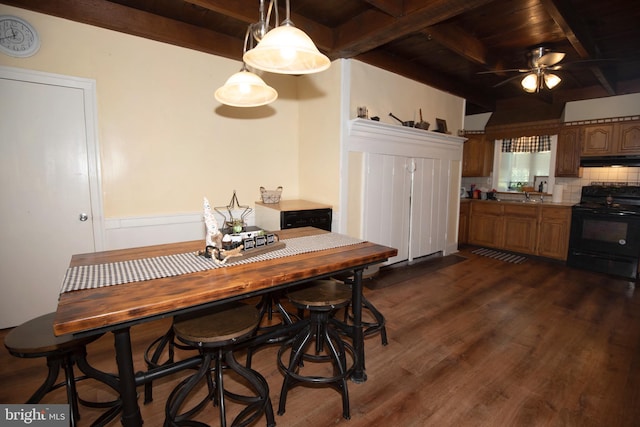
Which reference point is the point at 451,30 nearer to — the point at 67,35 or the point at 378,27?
the point at 378,27

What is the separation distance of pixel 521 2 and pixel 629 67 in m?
2.79

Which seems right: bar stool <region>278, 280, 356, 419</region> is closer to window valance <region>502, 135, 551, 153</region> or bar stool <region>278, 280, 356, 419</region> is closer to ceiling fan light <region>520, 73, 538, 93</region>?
ceiling fan light <region>520, 73, 538, 93</region>

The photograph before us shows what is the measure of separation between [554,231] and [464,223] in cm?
136

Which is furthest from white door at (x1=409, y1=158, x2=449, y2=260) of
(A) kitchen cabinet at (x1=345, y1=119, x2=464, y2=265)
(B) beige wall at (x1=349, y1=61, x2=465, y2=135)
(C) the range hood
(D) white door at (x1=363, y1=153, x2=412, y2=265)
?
(C) the range hood

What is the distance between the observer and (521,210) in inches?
195

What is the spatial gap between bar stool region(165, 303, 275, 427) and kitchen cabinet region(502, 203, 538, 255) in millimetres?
4905

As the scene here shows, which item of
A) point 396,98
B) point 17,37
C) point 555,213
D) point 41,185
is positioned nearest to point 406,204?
point 396,98

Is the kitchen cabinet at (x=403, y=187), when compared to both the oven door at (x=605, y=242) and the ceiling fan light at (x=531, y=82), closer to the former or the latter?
the ceiling fan light at (x=531, y=82)

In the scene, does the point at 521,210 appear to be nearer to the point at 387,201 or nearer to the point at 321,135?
the point at 387,201

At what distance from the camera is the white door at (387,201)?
3.77 m

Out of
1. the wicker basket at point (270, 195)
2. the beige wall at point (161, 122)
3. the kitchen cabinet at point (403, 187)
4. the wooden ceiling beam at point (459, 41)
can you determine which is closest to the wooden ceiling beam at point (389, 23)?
the wooden ceiling beam at point (459, 41)

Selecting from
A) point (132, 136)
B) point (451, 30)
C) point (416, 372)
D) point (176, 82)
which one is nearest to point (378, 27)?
point (451, 30)

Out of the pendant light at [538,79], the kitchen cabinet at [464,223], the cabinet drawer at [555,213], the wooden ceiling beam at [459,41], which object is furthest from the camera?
the kitchen cabinet at [464,223]

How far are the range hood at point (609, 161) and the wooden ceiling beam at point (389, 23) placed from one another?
11.7 feet
